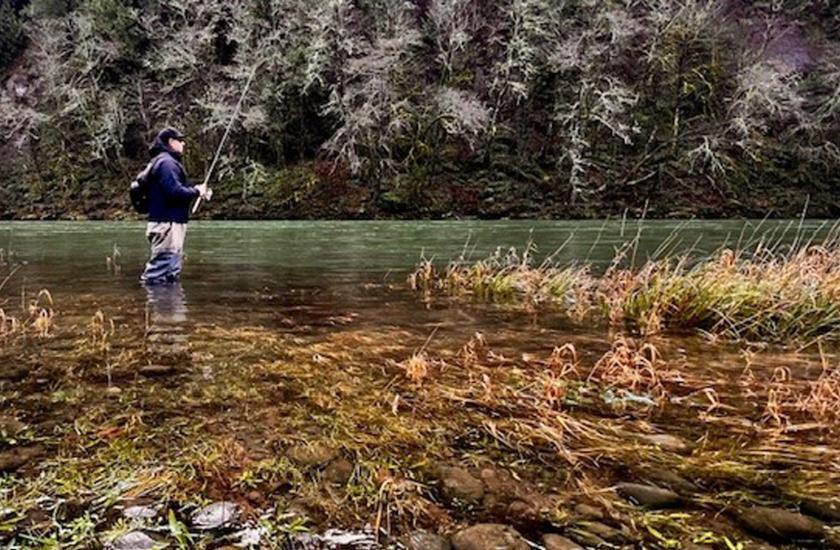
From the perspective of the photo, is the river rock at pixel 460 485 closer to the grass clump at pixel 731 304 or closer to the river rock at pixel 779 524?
the river rock at pixel 779 524

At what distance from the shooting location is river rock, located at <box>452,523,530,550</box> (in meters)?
2.58

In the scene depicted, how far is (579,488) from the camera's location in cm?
313

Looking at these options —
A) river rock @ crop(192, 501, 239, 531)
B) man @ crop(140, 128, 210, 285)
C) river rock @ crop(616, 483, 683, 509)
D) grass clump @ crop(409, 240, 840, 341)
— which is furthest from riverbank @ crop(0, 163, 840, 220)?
river rock @ crop(192, 501, 239, 531)

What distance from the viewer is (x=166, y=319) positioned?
24.5 feet

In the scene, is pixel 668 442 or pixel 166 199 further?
pixel 166 199

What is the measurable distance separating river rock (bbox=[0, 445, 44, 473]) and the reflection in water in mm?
2222

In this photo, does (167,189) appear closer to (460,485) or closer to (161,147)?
(161,147)

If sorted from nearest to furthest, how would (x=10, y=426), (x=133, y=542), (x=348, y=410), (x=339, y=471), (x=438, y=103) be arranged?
(x=133, y=542), (x=339, y=471), (x=10, y=426), (x=348, y=410), (x=438, y=103)

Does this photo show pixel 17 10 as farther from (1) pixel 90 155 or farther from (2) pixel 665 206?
(2) pixel 665 206

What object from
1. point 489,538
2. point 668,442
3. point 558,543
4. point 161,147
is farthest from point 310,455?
point 161,147

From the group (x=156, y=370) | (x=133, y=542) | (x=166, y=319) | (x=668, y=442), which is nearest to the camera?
(x=133, y=542)

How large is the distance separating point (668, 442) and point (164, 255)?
367 inches

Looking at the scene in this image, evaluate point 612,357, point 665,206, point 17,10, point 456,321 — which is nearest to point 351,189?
point 665,206

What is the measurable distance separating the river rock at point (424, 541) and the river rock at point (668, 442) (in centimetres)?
163
